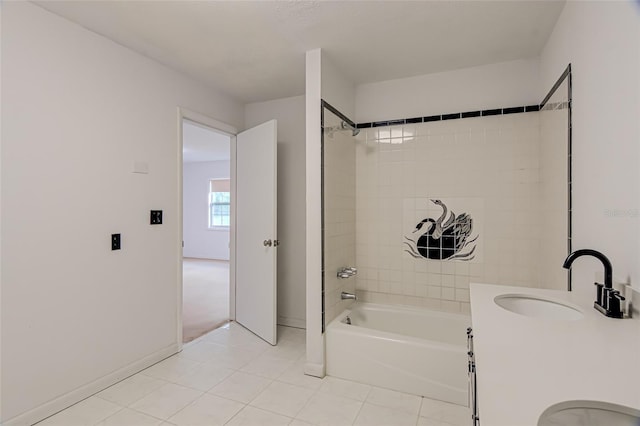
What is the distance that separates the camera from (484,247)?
8.58 ft

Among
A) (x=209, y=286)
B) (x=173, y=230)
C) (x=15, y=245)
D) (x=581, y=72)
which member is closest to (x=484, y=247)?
(x=581, y=72)

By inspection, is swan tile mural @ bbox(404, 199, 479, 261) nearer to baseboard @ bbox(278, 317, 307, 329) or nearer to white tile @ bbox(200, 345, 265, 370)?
baseboard @ bbox(278, 317, 307, 329)

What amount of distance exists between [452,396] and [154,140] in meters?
2.81

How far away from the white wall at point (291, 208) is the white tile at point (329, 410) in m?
1.30

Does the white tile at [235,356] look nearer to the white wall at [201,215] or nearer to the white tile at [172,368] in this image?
the white tile at [172,368]

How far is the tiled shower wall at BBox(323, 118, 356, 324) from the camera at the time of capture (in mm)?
2486

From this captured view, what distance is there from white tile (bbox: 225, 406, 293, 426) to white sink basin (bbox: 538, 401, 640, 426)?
64.1 inches

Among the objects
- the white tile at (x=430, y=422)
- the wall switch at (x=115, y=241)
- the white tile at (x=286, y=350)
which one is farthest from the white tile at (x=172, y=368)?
the white tile at (x=430, y=422)

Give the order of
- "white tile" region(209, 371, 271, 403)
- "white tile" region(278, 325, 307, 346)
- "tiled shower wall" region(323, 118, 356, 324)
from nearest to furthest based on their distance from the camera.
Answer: "white tile" region(209, 371, 271, 403) < "tiled shower wall" region(323, 118, 356, 324) < "white tile" region(278, 325, 307, 346)

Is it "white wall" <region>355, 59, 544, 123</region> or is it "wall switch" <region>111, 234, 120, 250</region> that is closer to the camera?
Result: "wall switch" <region>111, 234, 120, 250</region>

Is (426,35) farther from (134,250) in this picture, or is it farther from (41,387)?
(41,387)

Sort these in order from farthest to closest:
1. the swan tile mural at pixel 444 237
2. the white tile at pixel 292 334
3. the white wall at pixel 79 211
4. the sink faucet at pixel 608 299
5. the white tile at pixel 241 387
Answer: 1. the white tile at pixel 292 334
2. the swan tile mural at pixel 444 237
3. the white tile at pixel 241 387
4. the white wall at pixel 79 211
5. the sink faucet at pixel 608 299

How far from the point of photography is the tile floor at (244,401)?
6.08 ft

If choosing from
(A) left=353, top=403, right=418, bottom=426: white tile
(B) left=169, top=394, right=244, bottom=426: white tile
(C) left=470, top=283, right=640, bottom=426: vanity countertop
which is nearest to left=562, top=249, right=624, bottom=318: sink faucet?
(C) left=470, top=283, right=640, bottom=426: vanity countertop
